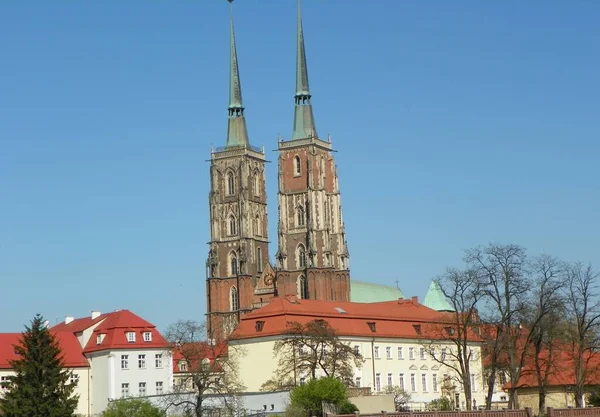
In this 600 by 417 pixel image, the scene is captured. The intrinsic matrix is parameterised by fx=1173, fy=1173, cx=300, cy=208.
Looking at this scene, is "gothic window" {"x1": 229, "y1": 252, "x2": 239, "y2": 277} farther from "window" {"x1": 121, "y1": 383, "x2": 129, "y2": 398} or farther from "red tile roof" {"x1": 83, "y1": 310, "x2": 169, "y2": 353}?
"window" {"x1": 121, "y1": 383, "x2": 129, "y2": 398}

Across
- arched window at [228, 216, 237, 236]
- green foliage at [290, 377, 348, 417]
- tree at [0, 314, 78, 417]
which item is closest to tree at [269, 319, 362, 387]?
green foliage at [290, 377, 348, 417]

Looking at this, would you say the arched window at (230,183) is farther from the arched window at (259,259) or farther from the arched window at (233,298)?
the arched window at (233,298)

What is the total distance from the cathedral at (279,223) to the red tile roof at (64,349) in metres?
47.1

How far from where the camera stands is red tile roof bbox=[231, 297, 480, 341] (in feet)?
314

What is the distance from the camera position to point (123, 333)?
89875mm

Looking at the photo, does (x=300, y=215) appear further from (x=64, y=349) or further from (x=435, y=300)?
(x=64, y=349)

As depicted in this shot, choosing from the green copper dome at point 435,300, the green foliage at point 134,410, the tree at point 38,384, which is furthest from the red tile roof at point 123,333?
the green copper dome at point 435,300

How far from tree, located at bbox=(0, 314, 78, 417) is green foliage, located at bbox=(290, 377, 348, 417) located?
15.0 m

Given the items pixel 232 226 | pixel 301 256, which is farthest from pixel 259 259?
pixel 301 256

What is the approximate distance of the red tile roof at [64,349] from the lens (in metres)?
89.0

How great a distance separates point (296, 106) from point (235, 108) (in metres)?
8.47

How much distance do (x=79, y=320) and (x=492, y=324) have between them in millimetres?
41069

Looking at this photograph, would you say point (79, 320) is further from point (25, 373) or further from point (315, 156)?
point (315, 156)

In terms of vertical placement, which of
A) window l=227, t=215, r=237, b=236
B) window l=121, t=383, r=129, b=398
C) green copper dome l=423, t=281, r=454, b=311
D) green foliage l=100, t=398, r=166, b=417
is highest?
window l=227, t=215, r=237, b=236
